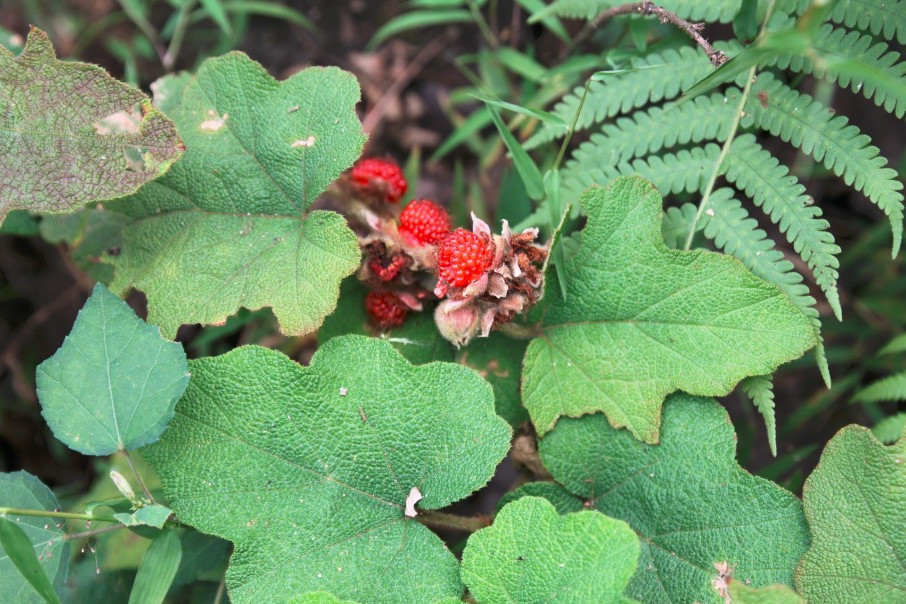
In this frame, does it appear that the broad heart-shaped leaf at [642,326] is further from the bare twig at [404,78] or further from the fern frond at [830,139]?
the bare twig at [404,78]

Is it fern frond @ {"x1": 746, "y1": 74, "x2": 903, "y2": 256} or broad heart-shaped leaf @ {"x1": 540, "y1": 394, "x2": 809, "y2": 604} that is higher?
fern frond @ {"x1": 746, "y1": 74, "x2": 903, "y2": 256}

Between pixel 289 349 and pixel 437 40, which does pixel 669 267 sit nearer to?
pixel 289 349

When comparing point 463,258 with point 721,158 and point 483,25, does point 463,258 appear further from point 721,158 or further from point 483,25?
point 483,25

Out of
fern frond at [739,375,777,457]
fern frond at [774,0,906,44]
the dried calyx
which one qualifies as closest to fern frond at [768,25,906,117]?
fern frond at [774,0,906,44]

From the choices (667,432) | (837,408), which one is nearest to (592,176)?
(667,432)

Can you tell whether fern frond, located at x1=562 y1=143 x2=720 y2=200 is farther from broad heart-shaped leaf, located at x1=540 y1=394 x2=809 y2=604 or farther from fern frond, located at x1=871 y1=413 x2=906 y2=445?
fern frond, located at x1=871 y1=413 x2=906 y2=445

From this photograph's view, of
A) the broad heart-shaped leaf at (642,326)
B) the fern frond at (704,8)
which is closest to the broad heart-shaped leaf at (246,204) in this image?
the broad heart-shaped leaf at (642,326)

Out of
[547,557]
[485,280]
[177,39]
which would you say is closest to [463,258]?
[485,280]
